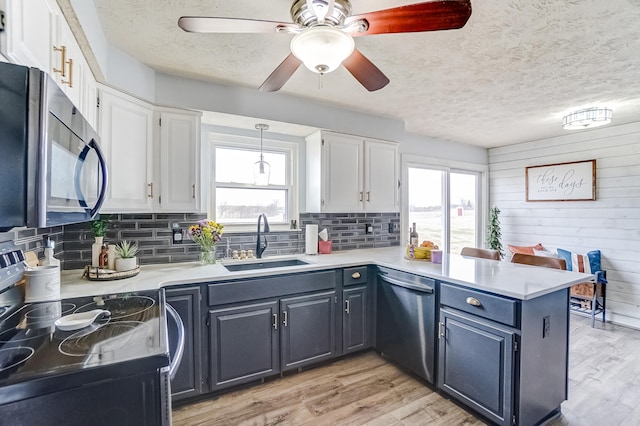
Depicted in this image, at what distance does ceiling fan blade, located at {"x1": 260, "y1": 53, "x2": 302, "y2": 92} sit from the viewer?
158 centimetres

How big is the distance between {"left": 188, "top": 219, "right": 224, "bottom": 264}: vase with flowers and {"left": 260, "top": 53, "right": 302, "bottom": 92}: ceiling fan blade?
3.95ft

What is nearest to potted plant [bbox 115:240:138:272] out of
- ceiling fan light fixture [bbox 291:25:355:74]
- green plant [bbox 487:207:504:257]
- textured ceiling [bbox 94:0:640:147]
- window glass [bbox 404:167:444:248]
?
textured ceiling [bbox 94:0:640:147]

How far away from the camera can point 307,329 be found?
2.38m

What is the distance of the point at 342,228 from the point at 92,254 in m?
2.27

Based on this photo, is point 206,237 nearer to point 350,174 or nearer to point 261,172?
point 261,172

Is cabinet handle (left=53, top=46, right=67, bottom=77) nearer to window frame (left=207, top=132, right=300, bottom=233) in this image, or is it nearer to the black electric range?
the black electric range

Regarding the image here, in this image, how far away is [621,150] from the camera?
3541 mm

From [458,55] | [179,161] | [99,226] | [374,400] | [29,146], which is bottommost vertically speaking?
[374,400]

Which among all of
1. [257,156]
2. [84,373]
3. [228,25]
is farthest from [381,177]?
[84,373]

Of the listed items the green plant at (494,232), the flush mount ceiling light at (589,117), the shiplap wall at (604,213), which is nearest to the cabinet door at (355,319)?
the flush mount ceiling light at (589,117)

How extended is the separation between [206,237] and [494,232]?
4.26 meters

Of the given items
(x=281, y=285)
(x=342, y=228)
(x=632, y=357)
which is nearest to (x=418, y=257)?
(x=342, y=228)

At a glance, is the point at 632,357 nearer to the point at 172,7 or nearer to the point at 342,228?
the point at 342,228

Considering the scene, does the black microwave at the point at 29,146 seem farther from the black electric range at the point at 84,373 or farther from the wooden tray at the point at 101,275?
the wooden tray at the point at 101,275
